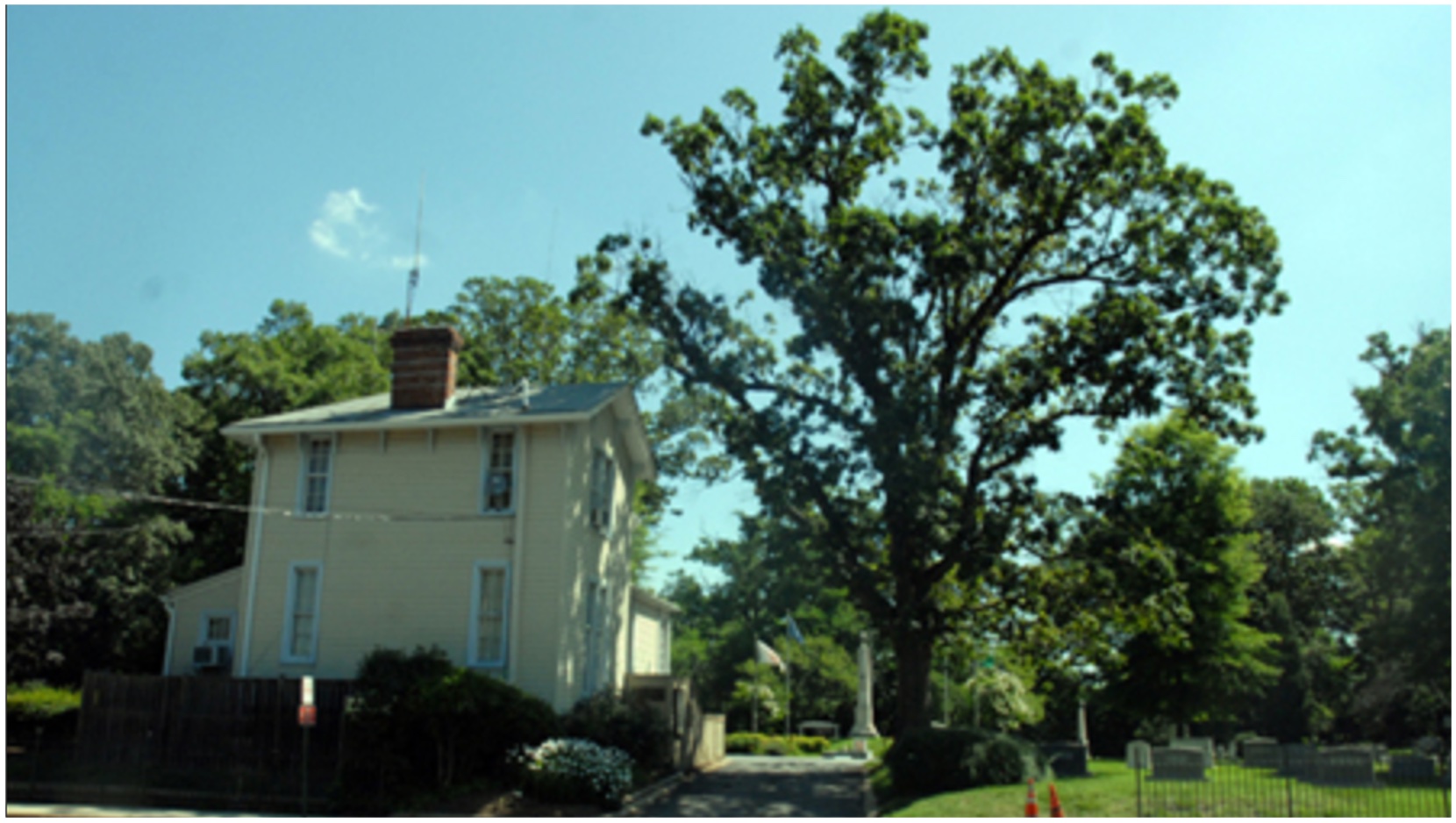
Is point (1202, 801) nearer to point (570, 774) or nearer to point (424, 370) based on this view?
point (570, 774)

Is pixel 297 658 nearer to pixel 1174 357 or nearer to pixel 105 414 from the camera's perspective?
pixel 105 414

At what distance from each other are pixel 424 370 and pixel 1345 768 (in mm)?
18854

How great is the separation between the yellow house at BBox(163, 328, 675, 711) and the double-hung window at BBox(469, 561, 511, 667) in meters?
0.03

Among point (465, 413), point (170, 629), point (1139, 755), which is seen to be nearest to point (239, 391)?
point (170, 629)

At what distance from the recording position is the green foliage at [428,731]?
59.3ft

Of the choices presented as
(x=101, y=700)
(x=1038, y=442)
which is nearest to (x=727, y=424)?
(x=1038, y=442)

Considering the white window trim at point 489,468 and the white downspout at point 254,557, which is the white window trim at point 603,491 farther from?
the white downspout at point 254,557

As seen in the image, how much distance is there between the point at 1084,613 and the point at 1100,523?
2319mm

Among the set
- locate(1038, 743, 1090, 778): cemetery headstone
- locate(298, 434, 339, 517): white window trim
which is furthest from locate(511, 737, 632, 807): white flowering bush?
locate(1038, 743, 1090, 778): cemetery headstone

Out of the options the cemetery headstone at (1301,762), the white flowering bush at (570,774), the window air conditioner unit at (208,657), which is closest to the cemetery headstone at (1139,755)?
the cemetery headstone at (1301,762)

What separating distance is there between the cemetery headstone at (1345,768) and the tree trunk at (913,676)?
27.9 ft

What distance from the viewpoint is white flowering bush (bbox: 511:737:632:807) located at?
58.3ft

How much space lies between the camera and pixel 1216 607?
34031mm

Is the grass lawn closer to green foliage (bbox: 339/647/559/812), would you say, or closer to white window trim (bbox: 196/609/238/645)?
green foliage (bbox: 339/647/559/812)
